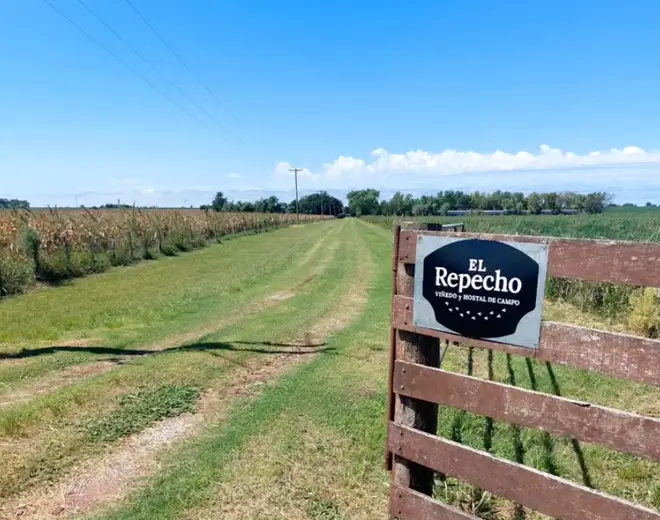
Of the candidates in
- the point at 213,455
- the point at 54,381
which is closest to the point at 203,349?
the point at 54,381

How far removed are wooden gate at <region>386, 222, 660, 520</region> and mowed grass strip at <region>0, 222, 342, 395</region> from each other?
4596 millimetres

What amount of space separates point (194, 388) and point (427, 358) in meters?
3.18

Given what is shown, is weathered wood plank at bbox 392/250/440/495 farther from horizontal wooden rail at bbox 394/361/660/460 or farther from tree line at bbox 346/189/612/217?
tree line at bbox 346/189/612/217

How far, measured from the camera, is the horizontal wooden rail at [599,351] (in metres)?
1.79

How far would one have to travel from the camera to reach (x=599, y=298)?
9.48 m

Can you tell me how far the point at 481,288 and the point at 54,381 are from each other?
5.10m

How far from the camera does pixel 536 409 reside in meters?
2.06

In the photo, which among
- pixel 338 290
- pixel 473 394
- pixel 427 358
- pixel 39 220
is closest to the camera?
pixel 473 394

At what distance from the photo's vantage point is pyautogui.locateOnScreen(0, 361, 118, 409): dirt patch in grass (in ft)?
15.3

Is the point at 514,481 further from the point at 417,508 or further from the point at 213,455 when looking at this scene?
the point at 213,455

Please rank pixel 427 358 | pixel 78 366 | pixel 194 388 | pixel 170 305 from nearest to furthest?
pixel 427 358, pixel 194 388, pixel 78 366, pixel 170 305

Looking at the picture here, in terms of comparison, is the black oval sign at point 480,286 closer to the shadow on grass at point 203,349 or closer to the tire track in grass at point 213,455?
the tire track in grass at point 213,455

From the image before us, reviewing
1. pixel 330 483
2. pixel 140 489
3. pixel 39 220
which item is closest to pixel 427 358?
pixel 330 483

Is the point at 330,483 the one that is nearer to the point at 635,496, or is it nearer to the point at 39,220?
the point at 635,496
